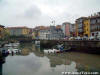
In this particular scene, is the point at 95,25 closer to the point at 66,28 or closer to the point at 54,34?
the point at 66,28

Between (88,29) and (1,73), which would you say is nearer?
(1,73)

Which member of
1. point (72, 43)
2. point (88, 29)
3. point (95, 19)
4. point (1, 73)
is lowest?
point (1, 73)

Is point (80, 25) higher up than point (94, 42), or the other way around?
point (80, 25)

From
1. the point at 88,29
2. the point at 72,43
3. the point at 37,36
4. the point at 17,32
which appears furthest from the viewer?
the point at 17,32

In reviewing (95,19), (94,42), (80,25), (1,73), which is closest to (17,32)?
(80,25)

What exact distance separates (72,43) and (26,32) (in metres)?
111

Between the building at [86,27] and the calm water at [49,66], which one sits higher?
the building at [86,27]

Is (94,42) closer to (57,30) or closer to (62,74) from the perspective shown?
(62,74)

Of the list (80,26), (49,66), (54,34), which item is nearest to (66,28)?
(54,34)

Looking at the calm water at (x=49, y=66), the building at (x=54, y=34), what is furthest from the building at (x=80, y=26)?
the calm water at (x=49, y=66)

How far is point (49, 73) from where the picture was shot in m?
23.0

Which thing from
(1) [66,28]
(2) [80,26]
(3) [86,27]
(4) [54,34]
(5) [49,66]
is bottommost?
(5) [49,66]

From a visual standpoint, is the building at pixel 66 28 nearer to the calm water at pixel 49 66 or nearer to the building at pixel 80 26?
the building at pixel 80 26

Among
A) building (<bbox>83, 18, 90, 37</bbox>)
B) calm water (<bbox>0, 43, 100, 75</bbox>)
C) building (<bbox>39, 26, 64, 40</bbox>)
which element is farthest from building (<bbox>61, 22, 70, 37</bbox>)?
calm water (<bbox>0, 43, 100, 75</bbox>)
